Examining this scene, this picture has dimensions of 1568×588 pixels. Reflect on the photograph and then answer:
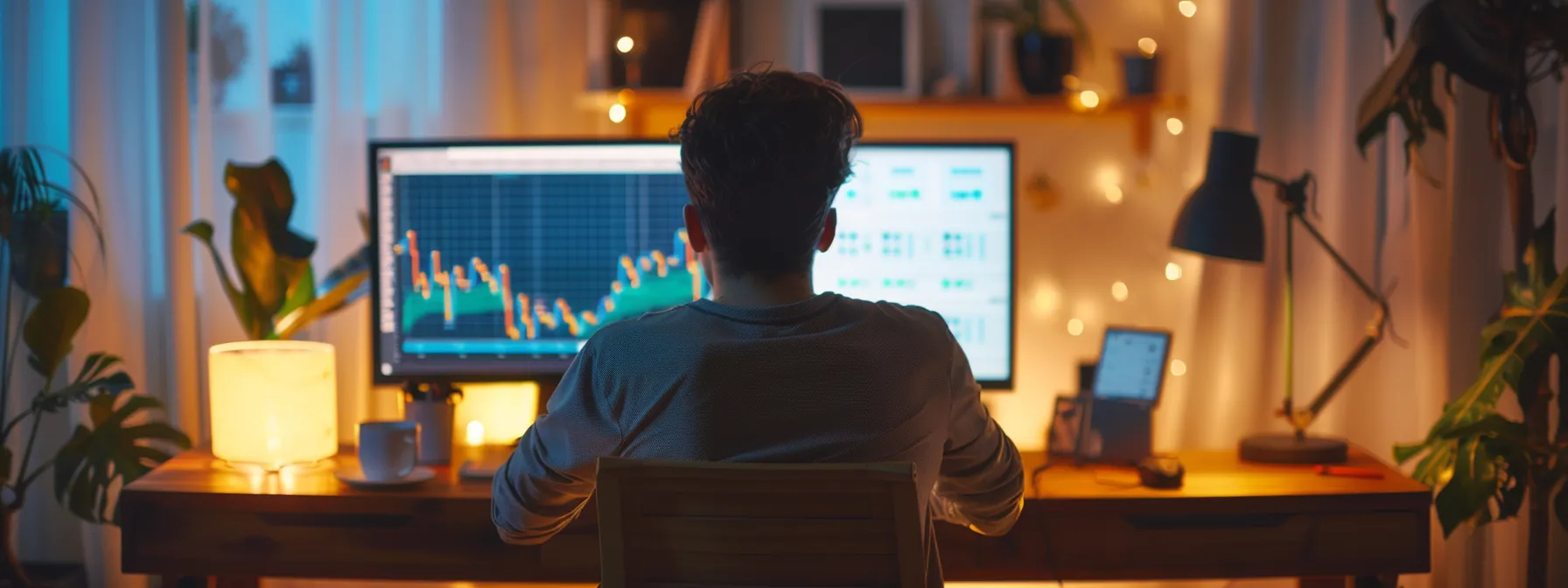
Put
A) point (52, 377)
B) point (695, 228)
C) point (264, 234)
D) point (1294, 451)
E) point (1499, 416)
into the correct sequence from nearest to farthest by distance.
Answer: point (695, 228) → point (1499, 416) → point (1294, 451) → point (264, 234) → point (52, 377)

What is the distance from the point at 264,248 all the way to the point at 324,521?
1.75 ft

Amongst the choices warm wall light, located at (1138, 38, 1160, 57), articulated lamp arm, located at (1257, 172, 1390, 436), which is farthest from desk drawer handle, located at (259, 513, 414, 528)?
warm wall light, located at (1138, 38, 1160, 57)

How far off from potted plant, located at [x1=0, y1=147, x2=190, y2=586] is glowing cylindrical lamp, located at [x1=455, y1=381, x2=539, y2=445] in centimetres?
45

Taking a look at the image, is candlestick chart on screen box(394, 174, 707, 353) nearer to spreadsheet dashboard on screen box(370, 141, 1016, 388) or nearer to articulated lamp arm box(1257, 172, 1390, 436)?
spreadsheet dashboard on screen box(370, 141, 1016, 388)

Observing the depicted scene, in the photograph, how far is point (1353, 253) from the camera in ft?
7.23

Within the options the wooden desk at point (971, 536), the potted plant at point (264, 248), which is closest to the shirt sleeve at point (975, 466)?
the wooden desk at point (971, 536)

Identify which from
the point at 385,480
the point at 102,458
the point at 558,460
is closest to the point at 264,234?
the point at 102,458

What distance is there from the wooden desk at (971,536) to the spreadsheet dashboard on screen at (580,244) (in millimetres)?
325

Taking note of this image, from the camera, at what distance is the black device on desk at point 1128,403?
5.84 ft

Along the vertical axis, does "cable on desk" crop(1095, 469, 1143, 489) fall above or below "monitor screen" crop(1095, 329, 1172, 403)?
below

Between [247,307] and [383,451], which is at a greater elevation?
[247,307]

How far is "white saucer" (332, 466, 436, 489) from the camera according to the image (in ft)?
5.28

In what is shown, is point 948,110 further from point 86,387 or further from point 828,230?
point 86,387

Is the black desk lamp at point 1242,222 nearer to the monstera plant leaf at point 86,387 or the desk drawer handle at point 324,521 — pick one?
the desk drawer handle at point 324,521
